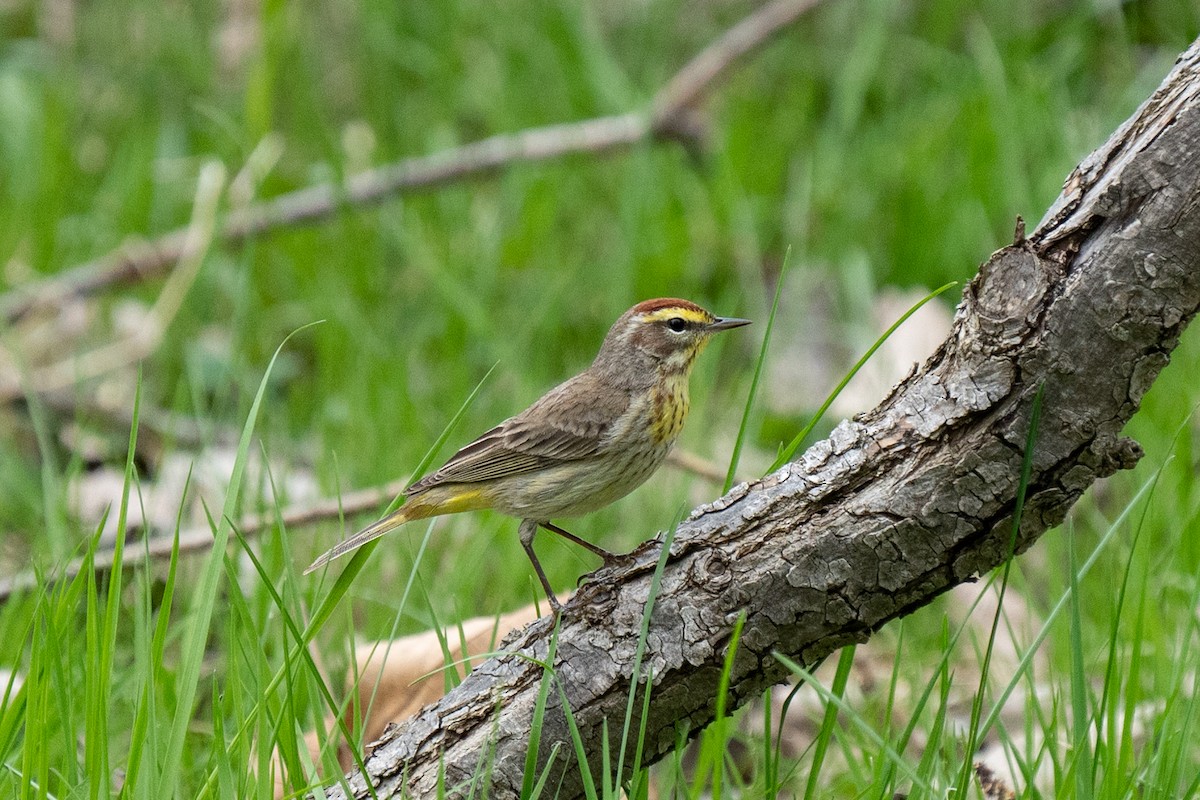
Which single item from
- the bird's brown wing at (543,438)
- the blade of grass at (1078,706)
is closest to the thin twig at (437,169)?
the bird's brown wing at (543,438)

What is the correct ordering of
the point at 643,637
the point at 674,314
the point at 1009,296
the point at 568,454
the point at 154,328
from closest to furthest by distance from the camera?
the point at 1009,296, the point at 643,637, the point at 568,454, the point at 674,314, the point at 154,328

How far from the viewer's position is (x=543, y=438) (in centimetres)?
400

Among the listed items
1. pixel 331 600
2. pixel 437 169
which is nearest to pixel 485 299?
pixel 437 169

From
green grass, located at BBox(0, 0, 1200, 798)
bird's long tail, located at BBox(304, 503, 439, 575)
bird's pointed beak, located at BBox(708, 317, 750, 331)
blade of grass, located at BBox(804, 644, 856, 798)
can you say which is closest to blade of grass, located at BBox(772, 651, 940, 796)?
green grass, located at BBox(0, 0, 1200, 798)

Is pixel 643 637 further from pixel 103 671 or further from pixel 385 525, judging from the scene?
pixel 385 525

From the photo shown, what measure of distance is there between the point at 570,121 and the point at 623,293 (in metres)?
2.09

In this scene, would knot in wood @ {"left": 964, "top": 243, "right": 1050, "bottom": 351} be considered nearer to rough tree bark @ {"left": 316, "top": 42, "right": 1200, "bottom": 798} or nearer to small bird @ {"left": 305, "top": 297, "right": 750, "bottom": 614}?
rough tree bark @ {"left": 316, "top": 42, "right": 1200, "bottom": 798}

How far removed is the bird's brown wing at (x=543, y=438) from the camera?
396 centimetres

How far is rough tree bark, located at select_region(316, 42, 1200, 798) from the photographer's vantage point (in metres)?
2.27

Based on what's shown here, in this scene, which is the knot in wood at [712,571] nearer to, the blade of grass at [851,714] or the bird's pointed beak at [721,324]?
the blade of grass at [851,714]

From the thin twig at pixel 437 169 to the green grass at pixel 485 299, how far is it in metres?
0.17

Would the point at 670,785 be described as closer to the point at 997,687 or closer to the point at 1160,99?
the point at 997,687

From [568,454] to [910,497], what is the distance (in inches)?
65.6

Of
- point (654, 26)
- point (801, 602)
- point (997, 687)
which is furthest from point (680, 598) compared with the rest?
point (654, 26)
